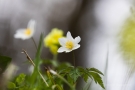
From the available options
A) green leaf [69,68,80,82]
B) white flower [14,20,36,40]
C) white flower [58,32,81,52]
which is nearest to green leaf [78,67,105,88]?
green leaf [69,68,80,82]

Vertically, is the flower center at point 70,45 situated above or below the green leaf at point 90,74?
above

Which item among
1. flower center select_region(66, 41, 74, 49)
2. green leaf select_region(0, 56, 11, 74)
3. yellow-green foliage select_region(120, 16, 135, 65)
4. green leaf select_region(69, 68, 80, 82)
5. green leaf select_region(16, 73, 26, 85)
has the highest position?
flower center select_region(66, 41, 74, 49)

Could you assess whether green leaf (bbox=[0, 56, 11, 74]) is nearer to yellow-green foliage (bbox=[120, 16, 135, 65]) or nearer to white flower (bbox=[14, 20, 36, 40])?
yellow-green foliage (bbox=[120, 16, 135, 65])

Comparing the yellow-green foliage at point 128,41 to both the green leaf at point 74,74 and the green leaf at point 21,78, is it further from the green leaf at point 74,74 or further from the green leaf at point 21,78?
the green leaf at point 21,78

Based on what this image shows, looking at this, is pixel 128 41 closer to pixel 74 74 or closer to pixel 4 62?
pixel 74 74

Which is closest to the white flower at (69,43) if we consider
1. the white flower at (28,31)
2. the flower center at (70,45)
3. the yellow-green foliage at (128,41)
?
the flower center at (70,45)

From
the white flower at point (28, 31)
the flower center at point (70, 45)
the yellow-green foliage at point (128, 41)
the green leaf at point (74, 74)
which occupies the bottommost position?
the green leaf at point (74, 74)

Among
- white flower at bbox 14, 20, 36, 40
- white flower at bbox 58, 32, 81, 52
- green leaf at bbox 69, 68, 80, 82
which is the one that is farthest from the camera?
white flower at bbox 14, 20, 36, 40

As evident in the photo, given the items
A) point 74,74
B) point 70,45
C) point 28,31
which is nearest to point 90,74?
point 74,74

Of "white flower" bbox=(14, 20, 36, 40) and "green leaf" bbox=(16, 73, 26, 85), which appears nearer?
"green leaf" bbox=(16, 73, 26, 85)
